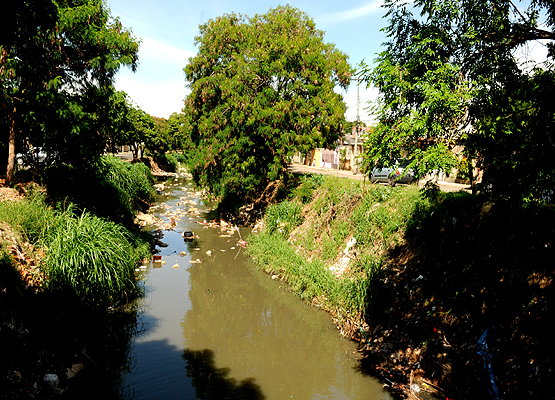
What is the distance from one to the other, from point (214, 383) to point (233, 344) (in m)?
1.36

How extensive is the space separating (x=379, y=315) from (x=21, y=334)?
258 inches

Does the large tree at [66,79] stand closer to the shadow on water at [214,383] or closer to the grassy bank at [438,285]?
the shadow on water at [214,383]

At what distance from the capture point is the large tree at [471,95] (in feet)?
14.4

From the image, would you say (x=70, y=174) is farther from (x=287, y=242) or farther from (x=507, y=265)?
(x=507, y=265)

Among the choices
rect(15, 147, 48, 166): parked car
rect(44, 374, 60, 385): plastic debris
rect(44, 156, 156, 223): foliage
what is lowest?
rect(44, 374, 60, 385): plastic debris

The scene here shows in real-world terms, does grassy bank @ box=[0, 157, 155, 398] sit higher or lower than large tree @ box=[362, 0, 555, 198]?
lower

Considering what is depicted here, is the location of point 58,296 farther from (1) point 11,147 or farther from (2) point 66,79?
(2) point 66,79

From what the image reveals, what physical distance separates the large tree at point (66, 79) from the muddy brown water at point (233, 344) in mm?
4522

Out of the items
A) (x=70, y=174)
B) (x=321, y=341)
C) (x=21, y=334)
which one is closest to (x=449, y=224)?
(x=321, y=341)

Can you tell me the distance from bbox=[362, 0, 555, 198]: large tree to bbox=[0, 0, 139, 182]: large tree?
7.38 meters

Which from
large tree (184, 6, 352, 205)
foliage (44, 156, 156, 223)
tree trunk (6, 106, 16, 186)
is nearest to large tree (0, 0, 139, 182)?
tree trunk (6, 106, 16, 186)

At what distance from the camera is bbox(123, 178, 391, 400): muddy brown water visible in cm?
588

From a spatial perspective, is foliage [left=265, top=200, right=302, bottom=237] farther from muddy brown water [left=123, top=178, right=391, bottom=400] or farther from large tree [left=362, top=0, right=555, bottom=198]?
large tree [left=362, top=0, right=555, bottom=198]

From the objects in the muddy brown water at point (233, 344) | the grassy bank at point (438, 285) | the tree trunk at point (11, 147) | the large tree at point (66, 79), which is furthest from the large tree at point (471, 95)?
the tree trunk at point (11, 147)
